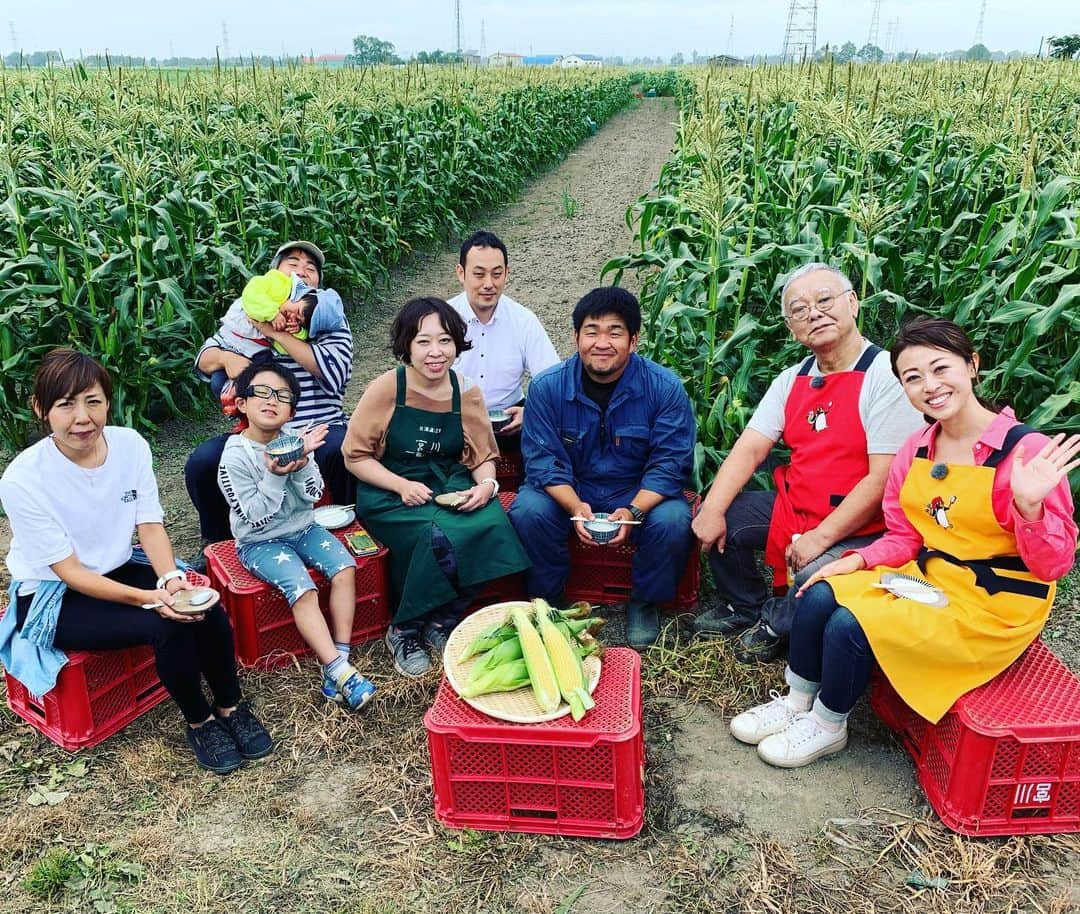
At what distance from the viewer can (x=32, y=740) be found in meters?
3.39

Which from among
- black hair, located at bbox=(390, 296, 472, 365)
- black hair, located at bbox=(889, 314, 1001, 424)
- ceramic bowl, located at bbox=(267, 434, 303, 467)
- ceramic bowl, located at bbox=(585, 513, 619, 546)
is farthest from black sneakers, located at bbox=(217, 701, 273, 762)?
black hair, located at bbox=(889, 314, 1001, 424)

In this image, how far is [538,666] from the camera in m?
3.00

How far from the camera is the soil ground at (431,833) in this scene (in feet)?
8.87

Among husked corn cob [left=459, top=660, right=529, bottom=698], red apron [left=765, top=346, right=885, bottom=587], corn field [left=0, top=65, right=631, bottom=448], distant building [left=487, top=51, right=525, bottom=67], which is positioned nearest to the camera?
husked corn cob [left=459, top=660, right=529, bottom=698]

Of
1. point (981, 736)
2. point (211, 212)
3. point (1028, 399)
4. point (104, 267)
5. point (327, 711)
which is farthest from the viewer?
point (211, 212)

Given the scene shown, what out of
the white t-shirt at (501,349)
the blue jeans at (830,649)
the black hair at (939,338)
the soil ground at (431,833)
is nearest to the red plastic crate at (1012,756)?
the soil ground at (431,833)

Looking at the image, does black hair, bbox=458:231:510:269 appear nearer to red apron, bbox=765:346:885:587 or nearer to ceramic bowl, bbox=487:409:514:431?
ceramic bowl, bbox=487:409:514:431

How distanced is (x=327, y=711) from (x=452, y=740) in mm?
932

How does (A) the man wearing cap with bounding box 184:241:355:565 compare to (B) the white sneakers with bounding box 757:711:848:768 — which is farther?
(A) the man wearing cap with bounding box 184:241:355:565

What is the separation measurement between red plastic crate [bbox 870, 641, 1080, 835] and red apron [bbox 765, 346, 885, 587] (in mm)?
851

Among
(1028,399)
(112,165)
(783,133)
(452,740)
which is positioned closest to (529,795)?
(452,740)

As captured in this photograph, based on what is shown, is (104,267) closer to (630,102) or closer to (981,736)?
(981,736)

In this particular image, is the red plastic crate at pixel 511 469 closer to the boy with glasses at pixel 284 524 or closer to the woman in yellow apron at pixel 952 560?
the boy with glasses at pixel 284 524

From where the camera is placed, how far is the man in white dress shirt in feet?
15.7
